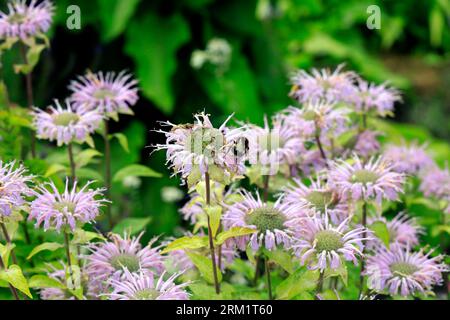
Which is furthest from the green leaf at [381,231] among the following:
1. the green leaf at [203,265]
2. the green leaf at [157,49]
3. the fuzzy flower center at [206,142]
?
the green leaf at [157,49]

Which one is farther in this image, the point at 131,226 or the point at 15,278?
the point at 131,226

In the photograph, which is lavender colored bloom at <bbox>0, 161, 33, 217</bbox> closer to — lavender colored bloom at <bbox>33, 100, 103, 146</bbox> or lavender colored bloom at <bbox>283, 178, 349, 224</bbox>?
lavender colored bloom at <bbox>33, 100, 103, 146</bbox>

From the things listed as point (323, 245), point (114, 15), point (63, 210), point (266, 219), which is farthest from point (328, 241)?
point (114, 15)

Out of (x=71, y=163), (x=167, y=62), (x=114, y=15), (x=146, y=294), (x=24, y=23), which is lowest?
(x=146, y=294)

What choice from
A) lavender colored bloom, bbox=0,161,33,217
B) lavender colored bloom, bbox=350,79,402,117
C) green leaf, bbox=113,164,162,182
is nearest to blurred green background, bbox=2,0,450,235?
green leaf, bbox=113,164,162,182

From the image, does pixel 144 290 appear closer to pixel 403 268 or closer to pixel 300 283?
pixel 300 283
